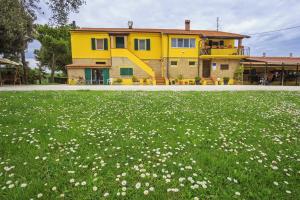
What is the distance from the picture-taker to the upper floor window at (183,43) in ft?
108

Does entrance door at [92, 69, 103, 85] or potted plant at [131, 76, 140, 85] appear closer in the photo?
potted plant at [131, 76, 140, 85]

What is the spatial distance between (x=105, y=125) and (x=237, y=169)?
415 centimetres

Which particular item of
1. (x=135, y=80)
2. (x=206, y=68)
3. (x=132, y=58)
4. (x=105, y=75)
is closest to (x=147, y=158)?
(x=135, y=80)

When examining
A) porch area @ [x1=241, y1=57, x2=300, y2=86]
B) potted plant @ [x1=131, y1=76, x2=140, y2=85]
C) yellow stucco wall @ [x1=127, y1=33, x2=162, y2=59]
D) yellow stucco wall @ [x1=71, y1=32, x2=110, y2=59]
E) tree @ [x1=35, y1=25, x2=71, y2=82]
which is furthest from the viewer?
tree @ [x1=35, y1=25, x2=71, y2=82]

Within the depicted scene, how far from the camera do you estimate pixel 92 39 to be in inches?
1282

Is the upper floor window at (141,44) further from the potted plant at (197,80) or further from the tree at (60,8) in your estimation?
the tree at (60,8)

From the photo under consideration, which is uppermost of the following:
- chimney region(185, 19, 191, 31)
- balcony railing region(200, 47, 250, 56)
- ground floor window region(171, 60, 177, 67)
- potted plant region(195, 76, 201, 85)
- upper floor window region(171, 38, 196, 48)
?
chimney region(185, 19, 191, 31)

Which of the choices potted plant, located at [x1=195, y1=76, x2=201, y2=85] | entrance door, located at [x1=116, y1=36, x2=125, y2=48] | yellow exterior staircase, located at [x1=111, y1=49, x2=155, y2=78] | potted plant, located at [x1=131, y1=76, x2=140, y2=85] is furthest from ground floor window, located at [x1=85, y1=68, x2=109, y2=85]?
potted plant, located at [x1=195, y1=76, x2=201, y2=85]

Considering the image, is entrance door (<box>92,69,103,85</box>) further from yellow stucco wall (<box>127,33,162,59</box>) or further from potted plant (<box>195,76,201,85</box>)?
potted plant (<box>195,76,201,85</box>)

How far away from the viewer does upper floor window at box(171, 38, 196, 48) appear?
3281 centimetres

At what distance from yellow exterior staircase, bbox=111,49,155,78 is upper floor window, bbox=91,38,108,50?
2949 millimetres

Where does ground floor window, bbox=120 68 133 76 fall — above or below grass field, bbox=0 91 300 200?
above

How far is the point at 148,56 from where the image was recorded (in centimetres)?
3397

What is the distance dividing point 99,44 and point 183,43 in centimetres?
1308
